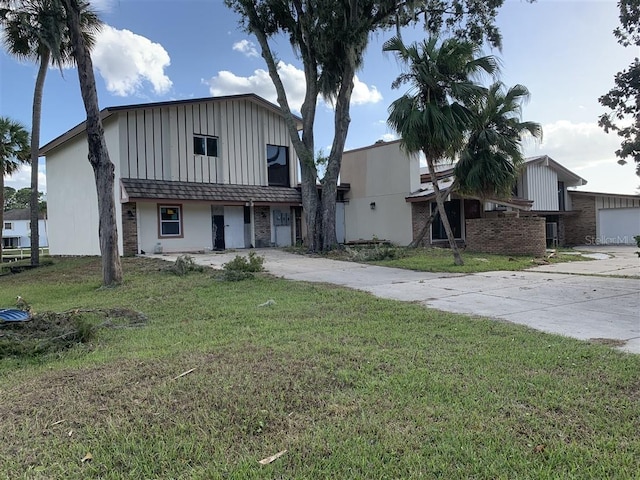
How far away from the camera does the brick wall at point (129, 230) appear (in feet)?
59.6

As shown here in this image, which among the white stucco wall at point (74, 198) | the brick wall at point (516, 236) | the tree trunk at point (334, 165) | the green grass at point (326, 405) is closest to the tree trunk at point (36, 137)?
the white stucco wall at point (74, 198)

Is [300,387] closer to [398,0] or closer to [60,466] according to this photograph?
[60,466]

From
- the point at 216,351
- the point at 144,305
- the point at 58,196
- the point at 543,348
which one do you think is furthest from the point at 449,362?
the point at 58,196

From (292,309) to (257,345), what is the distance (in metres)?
2.23

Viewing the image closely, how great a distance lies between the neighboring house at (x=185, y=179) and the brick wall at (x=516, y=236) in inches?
365

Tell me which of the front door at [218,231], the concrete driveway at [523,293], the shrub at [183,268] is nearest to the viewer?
the concrete driveway at [523,293]

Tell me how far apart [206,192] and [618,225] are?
2455cm

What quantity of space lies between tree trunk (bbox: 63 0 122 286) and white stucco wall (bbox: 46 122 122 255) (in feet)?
22.9

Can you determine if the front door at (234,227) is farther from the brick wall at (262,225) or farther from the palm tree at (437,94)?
the palm tree at (437,94)

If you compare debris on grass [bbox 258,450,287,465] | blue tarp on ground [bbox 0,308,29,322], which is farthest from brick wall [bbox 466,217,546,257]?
debris on grass [bbox 258,450,287,465]

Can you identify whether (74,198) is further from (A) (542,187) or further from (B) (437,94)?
(A) (542,187)

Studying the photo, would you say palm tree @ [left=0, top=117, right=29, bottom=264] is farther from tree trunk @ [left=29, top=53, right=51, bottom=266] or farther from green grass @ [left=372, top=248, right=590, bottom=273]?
green grass @ [left=372, top=248, right=590, bottom=273]

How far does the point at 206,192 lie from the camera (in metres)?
19.5

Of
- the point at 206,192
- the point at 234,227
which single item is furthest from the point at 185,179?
the point at 234,227
